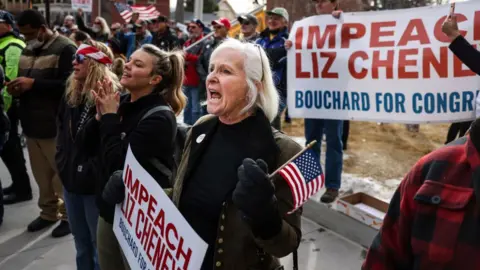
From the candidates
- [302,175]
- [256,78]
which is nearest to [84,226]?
[256,78]

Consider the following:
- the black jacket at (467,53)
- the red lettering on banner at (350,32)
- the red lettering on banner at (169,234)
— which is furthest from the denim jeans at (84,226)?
the red lettering on banner at (350,32)

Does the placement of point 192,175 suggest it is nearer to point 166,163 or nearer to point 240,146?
point 240,146

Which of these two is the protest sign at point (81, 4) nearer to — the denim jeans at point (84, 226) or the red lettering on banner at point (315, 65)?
the red lettering on banner at point (315, 65)

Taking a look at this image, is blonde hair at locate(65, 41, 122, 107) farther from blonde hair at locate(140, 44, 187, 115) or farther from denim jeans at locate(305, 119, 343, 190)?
denim jeans at locate(305, 119, 343, 190)

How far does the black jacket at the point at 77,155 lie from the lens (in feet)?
9.08

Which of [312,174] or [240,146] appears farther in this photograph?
[240,146]

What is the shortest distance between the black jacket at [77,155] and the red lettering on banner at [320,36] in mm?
2501

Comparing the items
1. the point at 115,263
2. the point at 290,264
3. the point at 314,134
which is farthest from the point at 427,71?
the point at 115,263

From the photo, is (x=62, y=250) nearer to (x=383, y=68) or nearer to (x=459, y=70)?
(x=383, y=68)

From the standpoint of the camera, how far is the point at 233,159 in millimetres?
1740

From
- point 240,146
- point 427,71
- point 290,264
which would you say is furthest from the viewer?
point 427,71

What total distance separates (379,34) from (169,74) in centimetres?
232

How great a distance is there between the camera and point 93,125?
8.95 feet

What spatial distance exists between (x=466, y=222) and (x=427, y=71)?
3.09 metres
